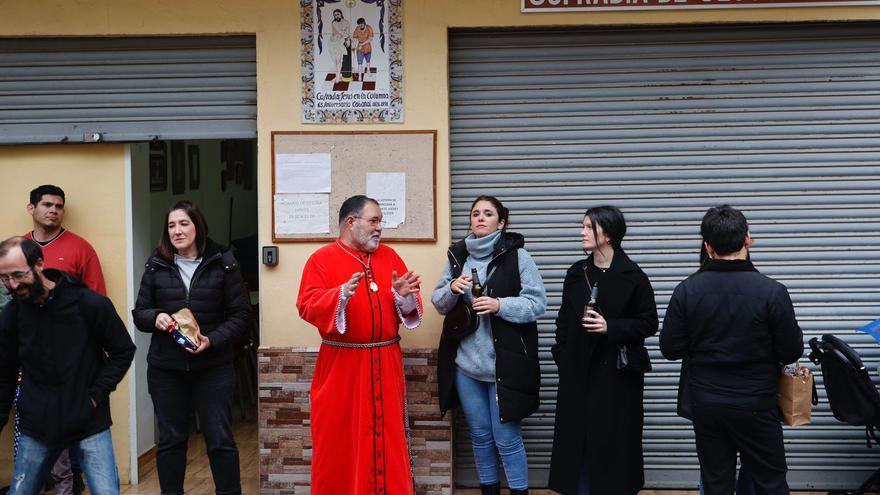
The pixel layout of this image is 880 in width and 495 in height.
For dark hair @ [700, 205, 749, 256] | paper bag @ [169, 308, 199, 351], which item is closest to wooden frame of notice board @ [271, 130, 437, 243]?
paper bag @ [169, 308, 199, 351]

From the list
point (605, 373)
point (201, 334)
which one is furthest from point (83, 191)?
point (605, 373)

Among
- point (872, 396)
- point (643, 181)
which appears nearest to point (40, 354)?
point (643, 181)

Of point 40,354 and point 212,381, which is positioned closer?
point 40,354

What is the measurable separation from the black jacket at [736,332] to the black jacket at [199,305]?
2.54 meters

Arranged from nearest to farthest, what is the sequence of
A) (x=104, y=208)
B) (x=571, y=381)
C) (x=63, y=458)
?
(x=571, y=381) → (x=63, y=458) → (x=104, y=208)

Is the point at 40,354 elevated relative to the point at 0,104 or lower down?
lower down

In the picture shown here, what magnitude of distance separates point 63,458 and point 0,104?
97.1 inches

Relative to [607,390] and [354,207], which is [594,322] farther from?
[354,207]

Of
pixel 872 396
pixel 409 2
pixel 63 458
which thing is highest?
pixel 409 2

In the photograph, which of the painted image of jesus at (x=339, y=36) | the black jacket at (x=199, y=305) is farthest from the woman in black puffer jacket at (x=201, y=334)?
the painted image of jesus at (x=339, y=36)

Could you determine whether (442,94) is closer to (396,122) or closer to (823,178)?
(396,122)

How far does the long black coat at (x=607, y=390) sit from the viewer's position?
Result: 17.1 feet

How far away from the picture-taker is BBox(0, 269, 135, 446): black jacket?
14.9 ft

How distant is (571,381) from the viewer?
17.6 feet
